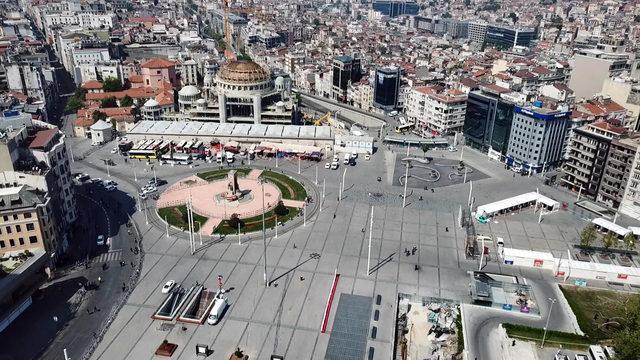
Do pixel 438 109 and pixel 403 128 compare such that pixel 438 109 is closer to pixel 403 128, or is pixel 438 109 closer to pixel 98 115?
pixel 403 128

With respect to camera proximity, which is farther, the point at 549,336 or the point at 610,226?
the point at 610,226

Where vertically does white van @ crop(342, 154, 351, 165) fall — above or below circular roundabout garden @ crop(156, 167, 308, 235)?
above

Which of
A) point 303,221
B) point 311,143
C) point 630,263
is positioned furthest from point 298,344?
point 311,143

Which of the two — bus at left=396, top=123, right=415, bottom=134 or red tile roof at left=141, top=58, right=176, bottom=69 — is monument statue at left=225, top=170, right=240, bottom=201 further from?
red tile roof at left=141, top=58, right=176, bottom=69

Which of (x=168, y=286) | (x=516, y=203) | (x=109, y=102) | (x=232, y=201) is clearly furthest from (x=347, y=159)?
(x=109, y=102)

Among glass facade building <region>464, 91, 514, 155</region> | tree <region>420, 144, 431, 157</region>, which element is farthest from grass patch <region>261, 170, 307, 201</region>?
glass facade building <region>464, 91, 514, 155</region>

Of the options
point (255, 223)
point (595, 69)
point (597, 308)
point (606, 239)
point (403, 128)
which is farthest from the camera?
point (595, 69)
